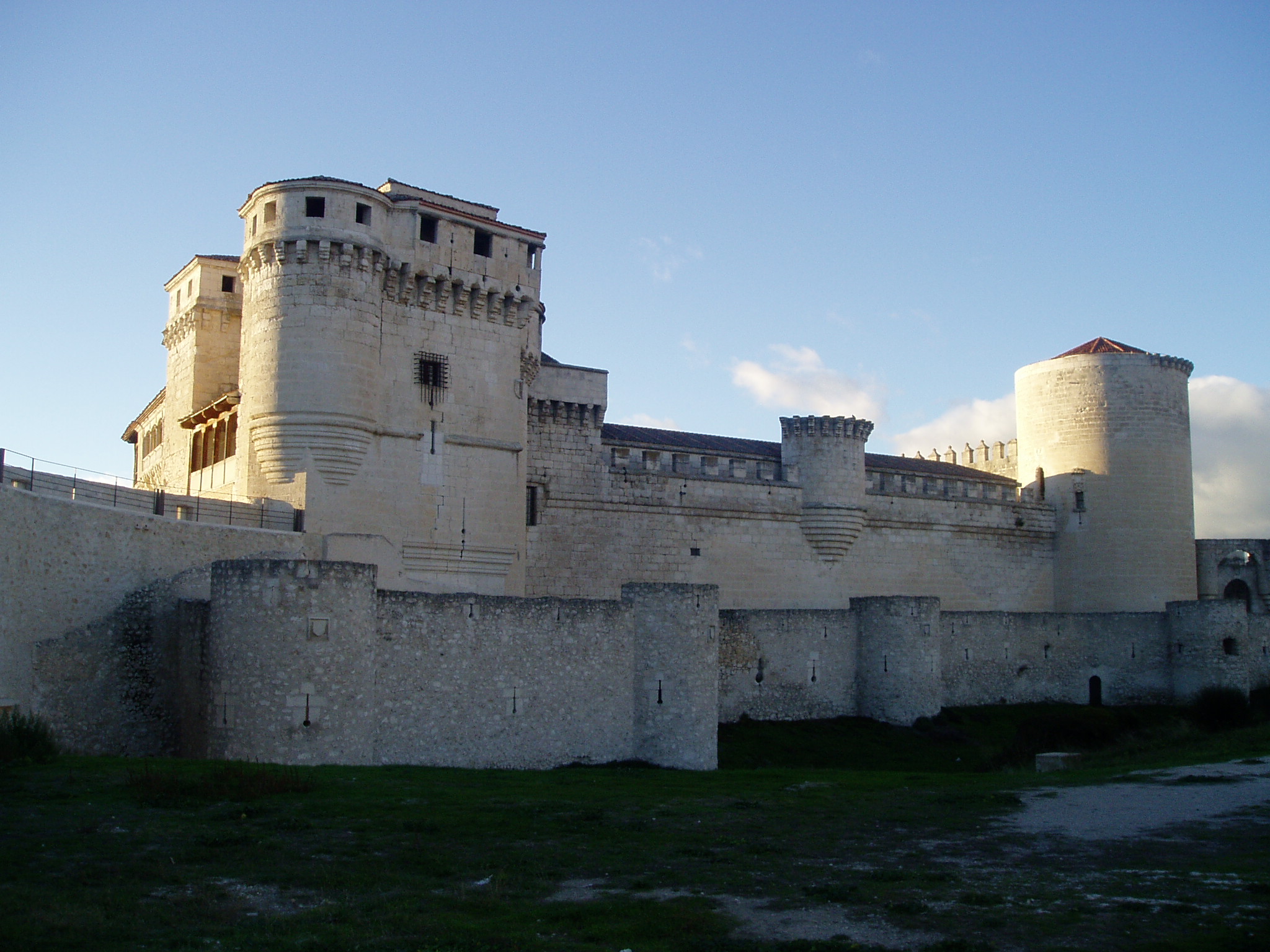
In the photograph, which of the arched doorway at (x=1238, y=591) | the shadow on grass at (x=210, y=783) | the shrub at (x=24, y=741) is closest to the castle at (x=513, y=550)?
the arched doorway at (x=1238, y=591)

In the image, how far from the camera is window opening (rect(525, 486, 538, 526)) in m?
30.4

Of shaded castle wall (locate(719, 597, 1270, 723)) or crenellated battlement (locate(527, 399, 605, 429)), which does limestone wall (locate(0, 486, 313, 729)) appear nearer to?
crenellated battlement (locate(527, 399, 605, 429))

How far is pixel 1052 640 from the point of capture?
113 ft

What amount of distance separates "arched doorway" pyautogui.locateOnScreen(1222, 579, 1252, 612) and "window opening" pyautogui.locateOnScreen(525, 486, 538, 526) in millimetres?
24976

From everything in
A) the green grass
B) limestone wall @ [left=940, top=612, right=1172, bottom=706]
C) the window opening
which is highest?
the window opening

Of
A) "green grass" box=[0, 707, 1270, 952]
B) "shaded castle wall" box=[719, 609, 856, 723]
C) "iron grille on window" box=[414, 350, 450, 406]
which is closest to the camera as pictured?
"green grass" box=[0, 707, 1270, 952]

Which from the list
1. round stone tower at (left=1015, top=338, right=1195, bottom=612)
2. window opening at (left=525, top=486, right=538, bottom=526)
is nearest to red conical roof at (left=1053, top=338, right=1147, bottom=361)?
round stone tower at (left=1015, top=338, right=1195, bottom=612)

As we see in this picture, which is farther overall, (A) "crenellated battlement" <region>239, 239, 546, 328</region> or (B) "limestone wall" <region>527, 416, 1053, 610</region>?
(B) "limestone wall" <region>527, 416, 1053, 610</region>

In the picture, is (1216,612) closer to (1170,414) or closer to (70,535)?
(1170,414)

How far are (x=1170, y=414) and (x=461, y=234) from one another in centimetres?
2520

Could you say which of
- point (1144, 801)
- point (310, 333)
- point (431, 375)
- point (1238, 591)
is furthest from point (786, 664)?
point (1238, 591)

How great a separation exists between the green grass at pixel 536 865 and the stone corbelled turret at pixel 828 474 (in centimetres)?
1898

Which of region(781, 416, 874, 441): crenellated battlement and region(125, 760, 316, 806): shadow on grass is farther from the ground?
region(781, 416, 874, 441): crenellated battlement

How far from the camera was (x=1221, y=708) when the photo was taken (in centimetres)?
3362
